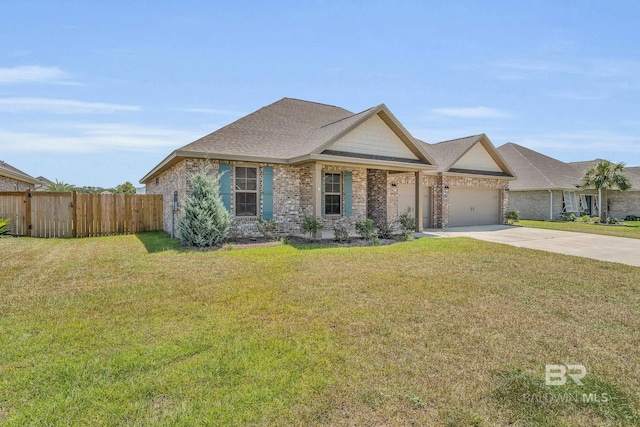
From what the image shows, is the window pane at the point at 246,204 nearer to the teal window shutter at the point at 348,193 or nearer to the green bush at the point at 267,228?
the green bush at the point at 267,228

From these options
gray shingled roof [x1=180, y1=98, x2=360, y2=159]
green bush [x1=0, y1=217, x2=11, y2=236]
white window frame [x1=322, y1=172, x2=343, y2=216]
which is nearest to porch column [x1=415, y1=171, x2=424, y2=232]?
white window frame [x1=322, y1=172, x2=343, y2=216]

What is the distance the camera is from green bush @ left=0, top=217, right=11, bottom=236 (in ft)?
41.6

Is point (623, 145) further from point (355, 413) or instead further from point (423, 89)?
point (355, 413)

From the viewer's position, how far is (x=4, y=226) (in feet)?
43.0

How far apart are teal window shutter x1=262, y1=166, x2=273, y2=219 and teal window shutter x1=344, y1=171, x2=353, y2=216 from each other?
3.44 metres

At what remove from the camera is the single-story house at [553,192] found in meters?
24.7

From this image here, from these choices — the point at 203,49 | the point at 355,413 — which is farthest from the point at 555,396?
the point at 203,49

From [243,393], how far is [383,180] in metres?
14.7

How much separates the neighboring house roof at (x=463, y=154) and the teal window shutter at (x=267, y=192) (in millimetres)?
10024

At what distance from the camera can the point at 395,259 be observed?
8.91 m

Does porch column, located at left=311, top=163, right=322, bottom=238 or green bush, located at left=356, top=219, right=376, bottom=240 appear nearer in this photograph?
porch column, located at left=311, top=163, right=322, bottom=238

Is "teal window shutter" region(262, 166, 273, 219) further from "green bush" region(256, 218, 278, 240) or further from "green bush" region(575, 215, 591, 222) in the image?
"green bush" region(575, 215, 591, 222)

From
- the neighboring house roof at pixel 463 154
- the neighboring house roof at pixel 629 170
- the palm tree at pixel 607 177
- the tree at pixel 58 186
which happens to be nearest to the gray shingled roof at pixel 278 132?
the neighboring house roof at pixel 463 154

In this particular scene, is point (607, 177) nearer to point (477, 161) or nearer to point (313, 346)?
point (477, 161)
